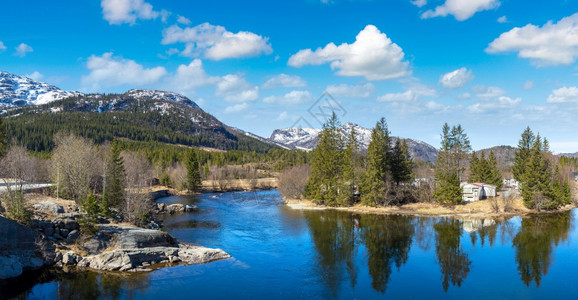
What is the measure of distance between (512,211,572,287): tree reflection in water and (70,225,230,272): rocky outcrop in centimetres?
2798

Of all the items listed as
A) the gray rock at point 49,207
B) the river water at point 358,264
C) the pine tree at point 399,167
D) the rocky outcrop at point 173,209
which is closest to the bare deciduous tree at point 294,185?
the pine tree at point 399,167

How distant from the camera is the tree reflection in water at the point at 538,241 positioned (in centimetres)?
3287

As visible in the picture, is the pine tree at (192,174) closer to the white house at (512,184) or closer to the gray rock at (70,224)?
the gray rock at (70,224)

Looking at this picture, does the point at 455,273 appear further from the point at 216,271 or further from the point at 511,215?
the point at 511,215

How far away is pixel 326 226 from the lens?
173 feet

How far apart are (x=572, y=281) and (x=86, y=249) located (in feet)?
138

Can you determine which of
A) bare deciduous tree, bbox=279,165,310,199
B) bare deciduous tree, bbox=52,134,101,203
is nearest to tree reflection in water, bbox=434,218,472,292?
bare deciduous tree, bbox=279,165,310,199

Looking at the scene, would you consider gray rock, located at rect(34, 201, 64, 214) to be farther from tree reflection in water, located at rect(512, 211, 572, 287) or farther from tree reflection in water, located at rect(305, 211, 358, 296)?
tree reflection in water, located at rect(512, 211, 572, 287)

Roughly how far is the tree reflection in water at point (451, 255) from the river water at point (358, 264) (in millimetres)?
96

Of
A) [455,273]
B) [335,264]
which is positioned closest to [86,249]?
[335,264]

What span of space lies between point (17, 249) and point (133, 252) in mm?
8933

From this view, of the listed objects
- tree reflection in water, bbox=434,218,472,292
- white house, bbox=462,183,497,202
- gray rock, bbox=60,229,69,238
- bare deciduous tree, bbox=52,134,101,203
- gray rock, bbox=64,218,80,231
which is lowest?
tree reflection in water, bbox=434,218,472,292

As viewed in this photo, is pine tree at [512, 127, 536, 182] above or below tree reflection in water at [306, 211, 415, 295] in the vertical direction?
above

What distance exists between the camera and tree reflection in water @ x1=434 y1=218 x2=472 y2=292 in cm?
3108
